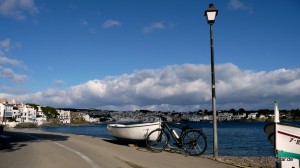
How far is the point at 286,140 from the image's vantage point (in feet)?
33.3

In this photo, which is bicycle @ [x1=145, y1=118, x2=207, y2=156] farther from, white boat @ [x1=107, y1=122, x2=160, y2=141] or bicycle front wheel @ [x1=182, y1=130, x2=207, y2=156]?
white boat @ [x1=107, y1=122, x2=160, y2=141]

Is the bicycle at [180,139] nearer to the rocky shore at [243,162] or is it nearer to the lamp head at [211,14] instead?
the rocky shore at [243,162]

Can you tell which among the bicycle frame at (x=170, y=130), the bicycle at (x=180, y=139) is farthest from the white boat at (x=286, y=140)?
the bicycle frame at (x=170, y=130)

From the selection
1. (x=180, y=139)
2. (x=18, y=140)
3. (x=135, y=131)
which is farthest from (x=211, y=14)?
(x=18, y=140)

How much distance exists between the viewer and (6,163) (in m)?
10.9

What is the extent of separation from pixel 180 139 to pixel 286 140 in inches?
209

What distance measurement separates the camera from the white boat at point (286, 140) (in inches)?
396

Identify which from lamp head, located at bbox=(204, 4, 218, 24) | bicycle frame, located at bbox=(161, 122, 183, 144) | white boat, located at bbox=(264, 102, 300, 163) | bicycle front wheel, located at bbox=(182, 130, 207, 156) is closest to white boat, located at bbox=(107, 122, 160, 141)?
bicycle frame, located at bbox=(161, 122, 183, 144)

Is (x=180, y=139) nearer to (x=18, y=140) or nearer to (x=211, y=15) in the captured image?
(x=211, y=15)

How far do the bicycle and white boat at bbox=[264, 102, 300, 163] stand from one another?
12.9 ft

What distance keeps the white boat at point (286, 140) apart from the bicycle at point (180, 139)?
3.93 m

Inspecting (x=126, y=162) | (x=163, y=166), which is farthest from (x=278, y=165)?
(x=126, y=162)

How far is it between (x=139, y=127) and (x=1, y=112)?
16479cm

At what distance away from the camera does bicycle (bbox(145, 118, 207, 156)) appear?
46.8 feet
